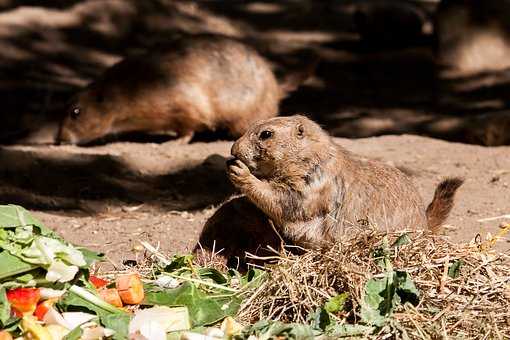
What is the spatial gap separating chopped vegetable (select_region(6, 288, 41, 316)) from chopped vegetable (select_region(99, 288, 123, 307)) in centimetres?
43

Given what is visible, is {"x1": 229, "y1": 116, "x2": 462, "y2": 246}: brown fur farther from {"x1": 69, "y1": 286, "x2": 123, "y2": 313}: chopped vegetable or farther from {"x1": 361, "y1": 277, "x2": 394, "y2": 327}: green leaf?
{"x1": 69, "y1": 286, "x2": 123, "y2": 313}: chopped vegetable

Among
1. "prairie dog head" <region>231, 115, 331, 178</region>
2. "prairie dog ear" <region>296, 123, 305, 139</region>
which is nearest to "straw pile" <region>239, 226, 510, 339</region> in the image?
"prairie dog head" <region>231, 115, 331, 178</region>

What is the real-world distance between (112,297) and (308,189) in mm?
1443

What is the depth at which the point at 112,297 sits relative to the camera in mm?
4965

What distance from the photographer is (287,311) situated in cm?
492

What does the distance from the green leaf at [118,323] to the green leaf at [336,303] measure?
0.93 metres

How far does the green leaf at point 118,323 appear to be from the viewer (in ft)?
15.3

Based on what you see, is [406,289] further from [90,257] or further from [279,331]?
[90,257]

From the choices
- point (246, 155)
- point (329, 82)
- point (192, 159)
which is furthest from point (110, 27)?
point (246, 155)

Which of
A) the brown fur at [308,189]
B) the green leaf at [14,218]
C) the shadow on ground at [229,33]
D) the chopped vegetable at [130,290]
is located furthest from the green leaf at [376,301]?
the shadow on ground at [229,33]

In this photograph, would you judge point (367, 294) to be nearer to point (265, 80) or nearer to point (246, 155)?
point (246, 155)

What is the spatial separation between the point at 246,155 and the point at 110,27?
8.58m

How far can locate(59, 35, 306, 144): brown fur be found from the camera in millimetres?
10680

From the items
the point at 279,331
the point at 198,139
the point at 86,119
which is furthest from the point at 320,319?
the point at 86,119
